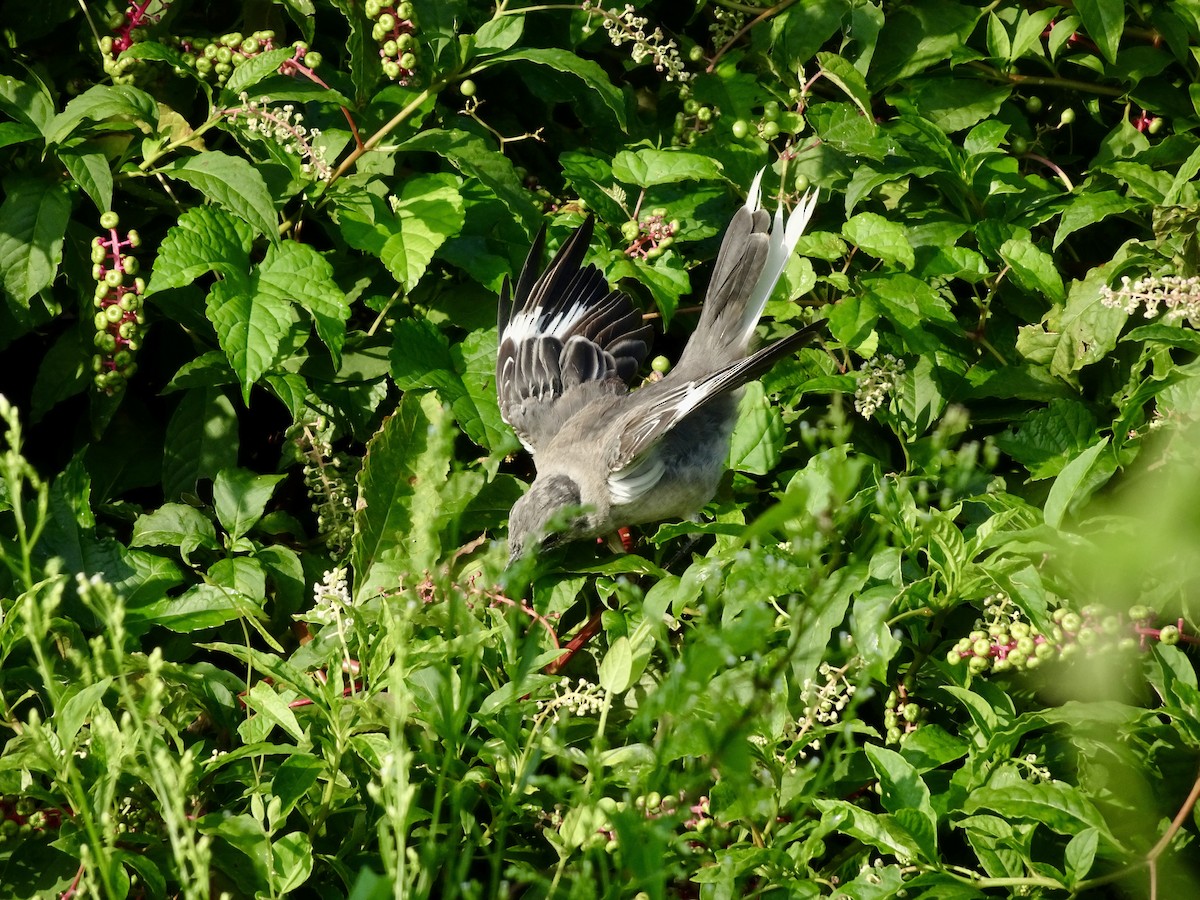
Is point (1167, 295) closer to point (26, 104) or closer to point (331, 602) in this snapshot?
point (331, 602)

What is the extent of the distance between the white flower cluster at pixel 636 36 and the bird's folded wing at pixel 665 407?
30.2 inches

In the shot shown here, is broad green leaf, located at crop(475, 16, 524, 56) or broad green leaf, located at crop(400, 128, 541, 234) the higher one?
broad green leaf, located at crop(475, 16, 524, 56)

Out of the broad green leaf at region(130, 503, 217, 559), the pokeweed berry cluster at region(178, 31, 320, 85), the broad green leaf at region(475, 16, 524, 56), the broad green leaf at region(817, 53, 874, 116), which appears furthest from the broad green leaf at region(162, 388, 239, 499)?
the broad green leaf at region(817, 53, 874, 116)

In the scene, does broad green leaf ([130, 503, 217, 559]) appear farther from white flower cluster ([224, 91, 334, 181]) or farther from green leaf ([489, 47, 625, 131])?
green leaf ([489, 47, 625, 131])

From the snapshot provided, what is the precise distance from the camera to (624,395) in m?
3.51

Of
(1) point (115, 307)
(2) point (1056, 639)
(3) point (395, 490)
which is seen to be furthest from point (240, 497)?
(2) point (1056, 639)

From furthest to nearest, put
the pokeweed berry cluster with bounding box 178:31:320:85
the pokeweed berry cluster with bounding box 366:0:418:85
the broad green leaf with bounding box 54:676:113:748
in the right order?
the pokeweed berry cluster with bounding box 178:31:320:85 → the pokeweed berry cluster with bounding box 366:0:418:85 → the broad green leaf with bounding box 54:676:113:748

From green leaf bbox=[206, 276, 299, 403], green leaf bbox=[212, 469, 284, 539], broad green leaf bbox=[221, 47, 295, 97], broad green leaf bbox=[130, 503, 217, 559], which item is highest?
broad green leaf bbox=[221, 47, 295, 97]

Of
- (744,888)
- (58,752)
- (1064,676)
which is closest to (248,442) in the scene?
(58,752)

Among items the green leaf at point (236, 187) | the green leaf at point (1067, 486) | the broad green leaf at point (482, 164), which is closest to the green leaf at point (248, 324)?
the green leaf at point (236, 187)

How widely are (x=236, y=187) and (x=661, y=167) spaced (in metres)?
1.03

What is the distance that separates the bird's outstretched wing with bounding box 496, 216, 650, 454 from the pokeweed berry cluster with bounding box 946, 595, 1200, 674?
134cm

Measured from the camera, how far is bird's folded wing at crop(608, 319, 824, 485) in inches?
112

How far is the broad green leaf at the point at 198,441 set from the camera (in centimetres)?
320
